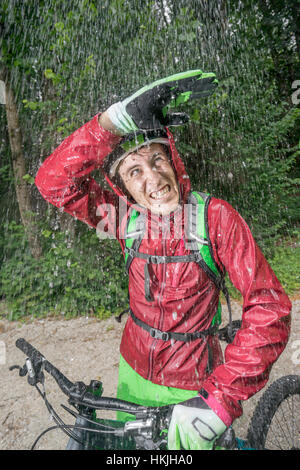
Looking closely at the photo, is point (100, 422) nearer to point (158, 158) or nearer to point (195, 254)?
point (195, 254)

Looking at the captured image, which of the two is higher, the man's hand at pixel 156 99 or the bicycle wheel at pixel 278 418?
the man's hand at pixel 156 99

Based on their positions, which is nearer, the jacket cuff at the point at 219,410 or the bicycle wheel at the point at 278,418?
the jacket cuff at the point at 219,410

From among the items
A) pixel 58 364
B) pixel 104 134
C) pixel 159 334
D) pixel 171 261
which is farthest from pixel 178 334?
pixel 58 364

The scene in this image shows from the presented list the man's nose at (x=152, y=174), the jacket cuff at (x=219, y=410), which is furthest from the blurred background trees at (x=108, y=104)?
the jacket cuff at (x=219, y=410)

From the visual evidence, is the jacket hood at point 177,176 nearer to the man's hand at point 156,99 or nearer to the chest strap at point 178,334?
the man's hand at point 156,99

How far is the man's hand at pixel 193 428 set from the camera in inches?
50.3

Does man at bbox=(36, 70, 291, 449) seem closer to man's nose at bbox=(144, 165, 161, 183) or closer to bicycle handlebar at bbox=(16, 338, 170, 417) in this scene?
man's nose at bbox=(144, 165, 161, 183)

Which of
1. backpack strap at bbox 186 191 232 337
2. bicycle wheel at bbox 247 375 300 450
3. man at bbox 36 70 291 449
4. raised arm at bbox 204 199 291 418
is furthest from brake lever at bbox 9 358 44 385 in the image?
bicycle wheel at bbox 247 375 300 450

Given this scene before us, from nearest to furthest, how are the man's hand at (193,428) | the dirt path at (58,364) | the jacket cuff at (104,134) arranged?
the man's hand at (193,428) < the jacket cuff at (104,134) < the dirt path at (58,364)

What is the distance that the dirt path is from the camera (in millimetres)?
3166

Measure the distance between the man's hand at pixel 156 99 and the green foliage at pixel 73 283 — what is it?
413 cm

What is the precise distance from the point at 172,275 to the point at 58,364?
3.32m

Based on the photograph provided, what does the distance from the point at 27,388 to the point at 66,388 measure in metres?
2.86

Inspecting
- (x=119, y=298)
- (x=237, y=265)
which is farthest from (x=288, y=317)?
(x=119, y=298)
